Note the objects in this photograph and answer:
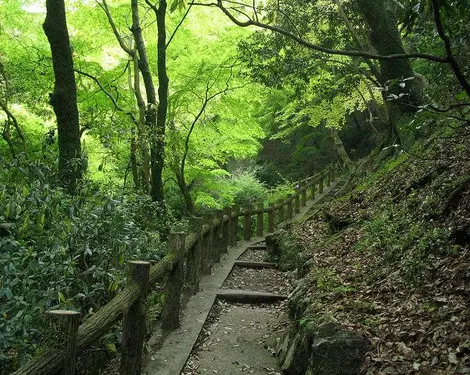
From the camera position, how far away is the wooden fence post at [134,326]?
12.3 feet

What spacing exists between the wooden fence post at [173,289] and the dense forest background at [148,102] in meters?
0.46

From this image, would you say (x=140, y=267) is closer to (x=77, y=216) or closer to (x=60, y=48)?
(x=77, y=216)

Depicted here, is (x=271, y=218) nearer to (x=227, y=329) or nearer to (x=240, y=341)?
(x=227, y=329)

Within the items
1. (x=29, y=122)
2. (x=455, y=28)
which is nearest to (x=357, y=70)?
(x=455, y=28)

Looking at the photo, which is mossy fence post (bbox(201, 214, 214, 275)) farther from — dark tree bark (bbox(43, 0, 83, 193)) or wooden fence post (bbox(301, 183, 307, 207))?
wooden fence post (bbox(301, 183, 307, 207))

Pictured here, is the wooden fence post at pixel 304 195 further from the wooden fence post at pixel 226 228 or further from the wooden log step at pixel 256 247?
the wooden fence post at pixel 226 228

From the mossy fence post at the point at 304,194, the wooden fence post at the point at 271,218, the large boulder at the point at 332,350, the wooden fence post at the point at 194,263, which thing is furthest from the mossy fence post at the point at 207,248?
the mossy fence post at the point at 304,194

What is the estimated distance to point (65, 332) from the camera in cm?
255

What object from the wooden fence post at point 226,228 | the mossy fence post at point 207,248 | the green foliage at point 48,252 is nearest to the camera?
the green foliage at point 48,252

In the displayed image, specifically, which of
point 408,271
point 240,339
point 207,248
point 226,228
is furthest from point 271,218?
point 408,271

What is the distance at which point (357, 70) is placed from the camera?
9992 mm

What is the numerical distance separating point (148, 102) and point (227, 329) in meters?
5.91

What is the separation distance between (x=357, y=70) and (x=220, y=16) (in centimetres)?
504

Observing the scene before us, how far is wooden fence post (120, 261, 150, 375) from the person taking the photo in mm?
3745
